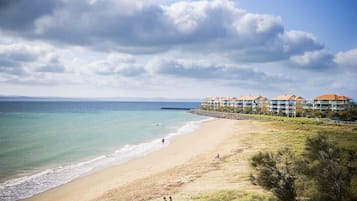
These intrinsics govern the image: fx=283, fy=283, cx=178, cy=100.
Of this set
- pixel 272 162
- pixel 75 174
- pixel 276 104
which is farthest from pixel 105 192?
pixel 276 104

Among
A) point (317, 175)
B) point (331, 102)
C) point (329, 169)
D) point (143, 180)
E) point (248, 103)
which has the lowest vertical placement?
point (143, 180)

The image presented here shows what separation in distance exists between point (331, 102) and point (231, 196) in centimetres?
9590

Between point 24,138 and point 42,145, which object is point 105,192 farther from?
point 24,138

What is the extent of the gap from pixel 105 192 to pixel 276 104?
347 feet

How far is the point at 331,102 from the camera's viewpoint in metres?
97.8

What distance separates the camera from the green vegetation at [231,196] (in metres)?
15.4

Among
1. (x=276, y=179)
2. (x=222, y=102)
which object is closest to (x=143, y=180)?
(x=276, y=179)

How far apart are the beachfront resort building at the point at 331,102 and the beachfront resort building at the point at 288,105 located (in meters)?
5.00

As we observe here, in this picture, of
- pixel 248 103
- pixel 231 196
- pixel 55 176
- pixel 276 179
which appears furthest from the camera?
pixel 248 103

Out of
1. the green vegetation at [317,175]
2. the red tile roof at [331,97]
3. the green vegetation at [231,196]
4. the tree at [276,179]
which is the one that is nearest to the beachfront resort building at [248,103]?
the red tile roof at [331,97]

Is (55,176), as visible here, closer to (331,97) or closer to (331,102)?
(331,102)

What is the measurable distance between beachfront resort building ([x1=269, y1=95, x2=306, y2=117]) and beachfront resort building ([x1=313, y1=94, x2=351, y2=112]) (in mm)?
4999

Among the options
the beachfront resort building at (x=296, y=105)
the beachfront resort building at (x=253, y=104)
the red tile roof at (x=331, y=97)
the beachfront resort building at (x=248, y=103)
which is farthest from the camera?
the beachfront resort building at (x=248, y=103)

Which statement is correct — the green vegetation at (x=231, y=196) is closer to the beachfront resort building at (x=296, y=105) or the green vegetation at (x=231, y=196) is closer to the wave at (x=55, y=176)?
the wave at (x=55, y=176)
